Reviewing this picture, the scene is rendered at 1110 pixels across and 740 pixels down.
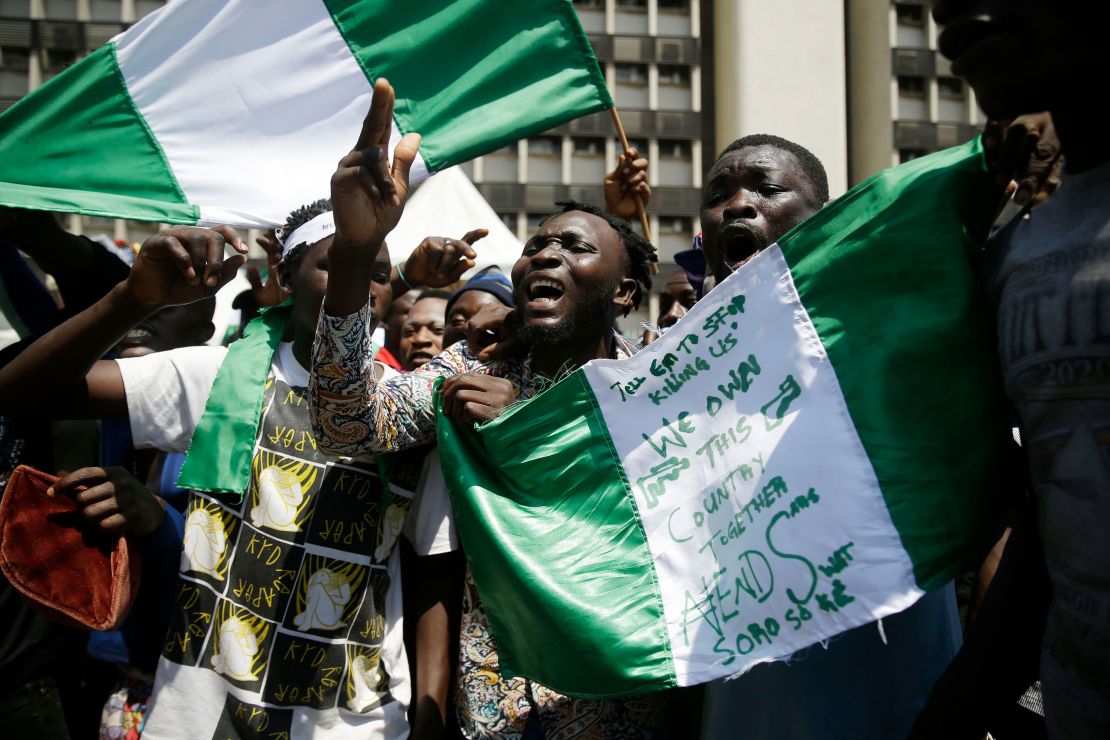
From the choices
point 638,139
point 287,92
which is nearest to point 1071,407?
point 287,92

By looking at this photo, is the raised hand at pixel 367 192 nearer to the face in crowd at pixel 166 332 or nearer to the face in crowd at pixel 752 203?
the face in crowd at pixel 752 203

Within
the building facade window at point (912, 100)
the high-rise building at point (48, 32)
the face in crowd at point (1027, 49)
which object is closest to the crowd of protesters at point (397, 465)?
the face in crowd at point (1027, 49)

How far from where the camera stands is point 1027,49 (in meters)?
1.45

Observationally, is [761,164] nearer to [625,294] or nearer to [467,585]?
[625,294]

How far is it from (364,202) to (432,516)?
3.07 feet

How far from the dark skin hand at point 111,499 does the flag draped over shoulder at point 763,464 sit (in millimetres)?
798

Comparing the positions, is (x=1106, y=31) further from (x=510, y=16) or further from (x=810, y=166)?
(x=510, y=16)

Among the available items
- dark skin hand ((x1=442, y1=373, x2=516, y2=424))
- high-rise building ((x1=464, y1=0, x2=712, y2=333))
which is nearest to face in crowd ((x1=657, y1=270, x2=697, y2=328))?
dark skin hand ((x1=442, y1=373, x2=516, y2=424))

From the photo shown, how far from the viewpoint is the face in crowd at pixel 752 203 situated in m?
2.43

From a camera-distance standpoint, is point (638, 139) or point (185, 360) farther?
point (638, 139)

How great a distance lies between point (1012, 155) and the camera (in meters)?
1.67

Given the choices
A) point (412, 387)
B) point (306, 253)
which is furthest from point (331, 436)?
point (306, 253)

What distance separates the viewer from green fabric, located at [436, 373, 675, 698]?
6.85 feet

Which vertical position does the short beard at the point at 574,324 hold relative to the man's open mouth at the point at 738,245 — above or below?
below
